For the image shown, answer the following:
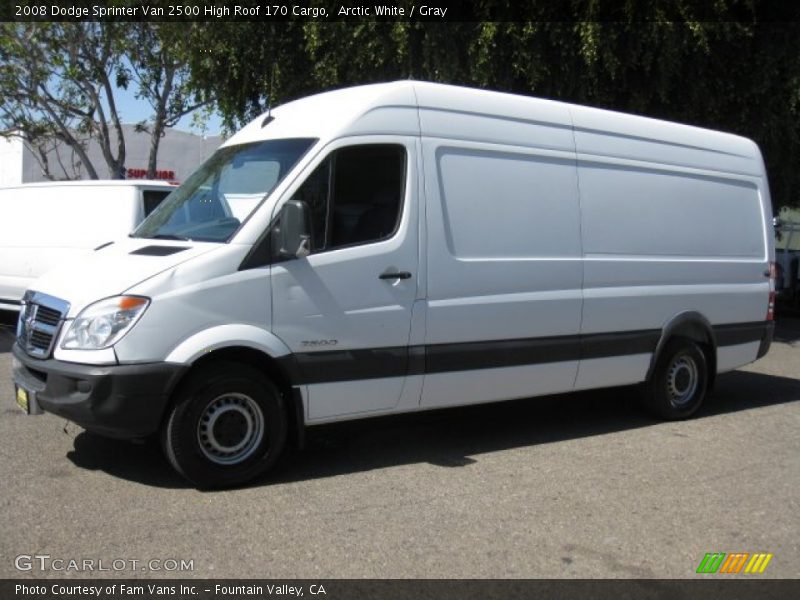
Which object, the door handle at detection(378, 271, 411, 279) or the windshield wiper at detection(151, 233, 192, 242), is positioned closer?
the windshield wiper at detection(151, 233, 192, 242)

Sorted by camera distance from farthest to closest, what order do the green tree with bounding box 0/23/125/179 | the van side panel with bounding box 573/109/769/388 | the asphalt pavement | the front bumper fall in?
the green tree with bounding box 0/23/125/179 → the van side panel with bounding box 573/109/769/388 → the front bumper → the asphalt pavement

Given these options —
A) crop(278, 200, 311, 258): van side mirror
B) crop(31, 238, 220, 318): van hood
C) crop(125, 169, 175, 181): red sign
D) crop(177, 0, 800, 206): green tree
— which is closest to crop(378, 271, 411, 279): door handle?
crop(278, 200, 311, 258): van side mirror

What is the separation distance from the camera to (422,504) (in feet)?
16.3

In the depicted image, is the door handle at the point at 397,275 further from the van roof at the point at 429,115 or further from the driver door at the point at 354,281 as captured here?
the van roof at the point at 429,115

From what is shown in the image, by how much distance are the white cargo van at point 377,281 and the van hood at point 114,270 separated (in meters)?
0.02

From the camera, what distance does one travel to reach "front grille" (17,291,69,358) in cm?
496

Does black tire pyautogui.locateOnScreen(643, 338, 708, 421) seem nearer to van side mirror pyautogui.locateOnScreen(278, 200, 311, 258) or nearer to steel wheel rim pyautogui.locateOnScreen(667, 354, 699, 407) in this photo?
steel wheel rim pyautogui.locateOnScreen(667, 354, 699, 407)

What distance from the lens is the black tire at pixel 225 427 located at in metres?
4.92

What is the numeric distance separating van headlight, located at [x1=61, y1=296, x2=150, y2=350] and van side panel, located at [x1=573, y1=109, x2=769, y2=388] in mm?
3437

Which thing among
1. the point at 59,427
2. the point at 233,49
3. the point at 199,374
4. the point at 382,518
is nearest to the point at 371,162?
the point at 199,374

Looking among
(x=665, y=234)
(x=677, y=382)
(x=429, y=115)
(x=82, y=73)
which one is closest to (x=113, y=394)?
(x=429, y=115)

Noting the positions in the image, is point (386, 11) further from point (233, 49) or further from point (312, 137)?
point (312, 137)

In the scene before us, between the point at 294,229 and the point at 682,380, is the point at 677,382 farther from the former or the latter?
the point at 294,229

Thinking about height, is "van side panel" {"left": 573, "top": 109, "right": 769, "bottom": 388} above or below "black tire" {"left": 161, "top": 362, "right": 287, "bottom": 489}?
above
